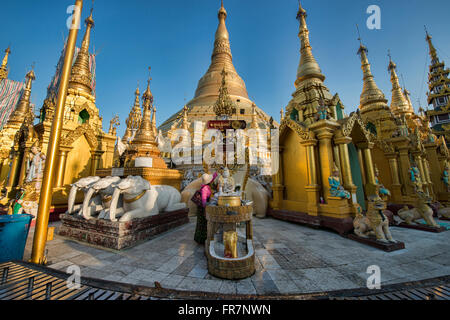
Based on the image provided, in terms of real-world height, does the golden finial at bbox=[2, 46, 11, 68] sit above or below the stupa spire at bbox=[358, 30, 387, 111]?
above

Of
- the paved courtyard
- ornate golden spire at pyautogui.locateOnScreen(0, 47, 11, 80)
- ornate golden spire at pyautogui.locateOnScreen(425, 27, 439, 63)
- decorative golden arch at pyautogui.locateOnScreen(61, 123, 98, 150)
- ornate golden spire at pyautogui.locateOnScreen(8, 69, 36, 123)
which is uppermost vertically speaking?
ornate golden spire at pyautogui.locateOnScreen(425, 27, 439, 63)

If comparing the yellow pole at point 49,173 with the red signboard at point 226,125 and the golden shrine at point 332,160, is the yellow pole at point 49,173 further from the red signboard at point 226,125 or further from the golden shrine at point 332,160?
the golden shrine at point 332,160

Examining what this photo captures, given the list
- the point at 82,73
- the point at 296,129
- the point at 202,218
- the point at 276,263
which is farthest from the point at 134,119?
the point at 276,263

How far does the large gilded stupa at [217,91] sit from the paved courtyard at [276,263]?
1138 inches

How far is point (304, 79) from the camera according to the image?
33.3 ft

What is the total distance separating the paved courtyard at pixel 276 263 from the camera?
2.72 metres

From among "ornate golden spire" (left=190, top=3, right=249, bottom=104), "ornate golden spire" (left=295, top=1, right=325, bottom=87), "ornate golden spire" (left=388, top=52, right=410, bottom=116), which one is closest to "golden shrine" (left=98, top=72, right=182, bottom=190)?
"ornate golden spire" (left=295, top=1, right=325, bottom=87)

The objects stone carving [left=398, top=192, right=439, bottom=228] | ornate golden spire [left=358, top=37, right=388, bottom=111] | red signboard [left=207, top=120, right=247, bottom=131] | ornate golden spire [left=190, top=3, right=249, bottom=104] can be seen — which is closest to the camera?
red signboard [left=207, top=120, right=247, bottom=131]

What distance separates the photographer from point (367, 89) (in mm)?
14102

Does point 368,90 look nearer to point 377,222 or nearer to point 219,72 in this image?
point 377,222

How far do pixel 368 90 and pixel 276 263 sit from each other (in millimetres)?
16681

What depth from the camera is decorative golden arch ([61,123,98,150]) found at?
9.11 meters

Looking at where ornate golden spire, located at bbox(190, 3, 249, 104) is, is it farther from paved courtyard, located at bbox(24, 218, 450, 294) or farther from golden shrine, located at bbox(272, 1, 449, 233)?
paved courtyard, located at bbox(24, 218, 450, 294)
